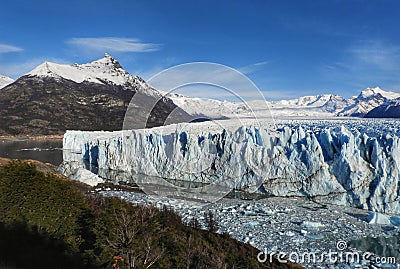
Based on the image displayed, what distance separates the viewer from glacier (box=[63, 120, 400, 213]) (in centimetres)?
1253

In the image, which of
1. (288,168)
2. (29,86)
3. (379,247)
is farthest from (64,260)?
(29,86)

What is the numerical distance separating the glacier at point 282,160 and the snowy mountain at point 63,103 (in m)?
29.0

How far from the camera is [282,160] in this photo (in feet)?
49.4

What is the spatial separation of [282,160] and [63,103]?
224 ft

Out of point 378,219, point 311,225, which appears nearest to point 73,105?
point 311,225

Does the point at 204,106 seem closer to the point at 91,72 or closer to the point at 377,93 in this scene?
the point at 91,72

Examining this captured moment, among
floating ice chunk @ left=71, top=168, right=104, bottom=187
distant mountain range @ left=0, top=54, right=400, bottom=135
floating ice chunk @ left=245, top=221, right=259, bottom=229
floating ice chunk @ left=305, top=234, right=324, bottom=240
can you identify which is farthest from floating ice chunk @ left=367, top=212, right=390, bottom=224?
distant mountain range @ left=0, top=54, right=400, bottom=135

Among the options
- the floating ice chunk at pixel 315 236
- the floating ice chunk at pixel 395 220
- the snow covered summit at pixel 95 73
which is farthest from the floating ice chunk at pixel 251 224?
the snow covered summit at pixel 95 73

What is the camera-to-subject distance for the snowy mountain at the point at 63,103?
60812 mm

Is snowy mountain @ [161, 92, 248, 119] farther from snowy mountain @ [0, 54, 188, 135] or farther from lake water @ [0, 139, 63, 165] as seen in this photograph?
snowy mountain @ [0, 54, 188, 135]

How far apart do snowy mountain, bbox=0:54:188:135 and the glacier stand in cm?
2898

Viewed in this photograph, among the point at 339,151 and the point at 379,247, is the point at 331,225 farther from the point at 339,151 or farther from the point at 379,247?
the point at 339,151

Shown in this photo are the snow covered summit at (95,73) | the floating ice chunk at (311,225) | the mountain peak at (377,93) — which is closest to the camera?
the floating ice chunk at (311,225)

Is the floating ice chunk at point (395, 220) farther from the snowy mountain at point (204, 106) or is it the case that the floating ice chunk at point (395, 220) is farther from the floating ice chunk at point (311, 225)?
the snowy mountain at point (204, 106)
